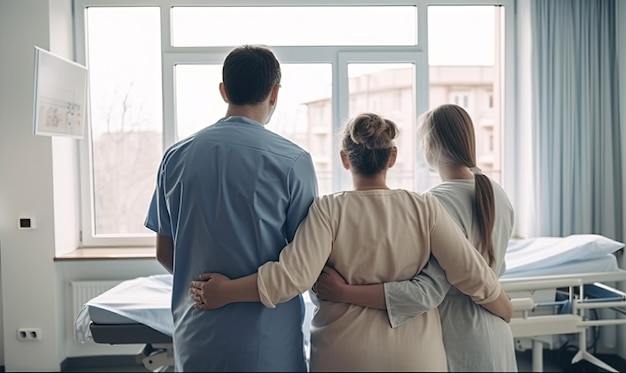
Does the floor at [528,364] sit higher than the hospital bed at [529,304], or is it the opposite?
the hospital bed at [529,304]

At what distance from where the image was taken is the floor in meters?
2.27

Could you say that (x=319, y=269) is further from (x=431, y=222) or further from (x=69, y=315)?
(x=69, y=315)

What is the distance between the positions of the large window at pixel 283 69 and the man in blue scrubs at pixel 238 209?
6.29 ft

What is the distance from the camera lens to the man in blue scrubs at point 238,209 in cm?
134

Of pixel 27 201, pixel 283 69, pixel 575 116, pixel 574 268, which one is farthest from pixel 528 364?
pixel 27 201

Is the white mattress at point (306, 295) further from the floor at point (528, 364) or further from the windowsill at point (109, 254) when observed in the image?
the windowsill at point (109, 254)

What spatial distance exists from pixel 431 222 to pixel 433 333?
287 mm

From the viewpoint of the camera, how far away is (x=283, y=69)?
333 cm

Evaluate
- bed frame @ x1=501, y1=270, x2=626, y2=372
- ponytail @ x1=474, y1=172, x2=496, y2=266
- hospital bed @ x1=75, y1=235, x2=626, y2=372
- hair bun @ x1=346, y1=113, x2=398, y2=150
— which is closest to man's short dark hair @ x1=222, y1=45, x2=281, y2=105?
hair bun @ x1=346, y1=113, x2=398, y2=150

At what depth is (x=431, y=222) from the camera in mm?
1311

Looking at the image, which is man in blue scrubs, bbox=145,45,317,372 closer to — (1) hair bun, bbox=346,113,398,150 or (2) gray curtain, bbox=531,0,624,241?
(1) hair bun, bbox=346,113,398,150

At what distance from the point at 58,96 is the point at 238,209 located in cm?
196

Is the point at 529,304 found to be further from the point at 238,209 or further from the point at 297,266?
the point at 238,209

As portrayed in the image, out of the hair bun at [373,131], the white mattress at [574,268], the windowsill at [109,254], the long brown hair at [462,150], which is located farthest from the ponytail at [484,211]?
the windowsill at [109,254]
